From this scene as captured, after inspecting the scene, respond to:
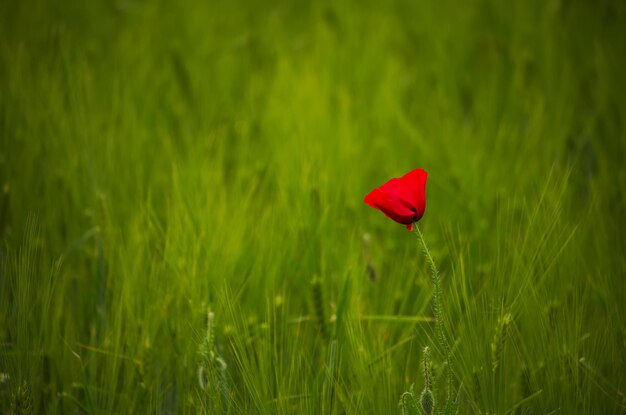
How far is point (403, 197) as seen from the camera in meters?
0.61

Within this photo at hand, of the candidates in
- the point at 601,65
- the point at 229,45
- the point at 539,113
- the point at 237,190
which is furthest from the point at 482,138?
the point at 229,45

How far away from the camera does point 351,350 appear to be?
0.74m

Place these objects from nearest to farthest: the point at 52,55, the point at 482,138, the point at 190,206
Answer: the point at 190,206
the point at 482,138
the point at 52,55

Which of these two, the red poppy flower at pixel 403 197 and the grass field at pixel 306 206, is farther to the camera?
the grass field at pixel 306 206

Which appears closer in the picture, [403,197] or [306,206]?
[403,197]

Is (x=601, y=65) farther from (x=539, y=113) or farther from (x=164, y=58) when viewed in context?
(x=164, y=58)

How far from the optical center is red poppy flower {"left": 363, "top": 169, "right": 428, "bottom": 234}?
608 millimetres

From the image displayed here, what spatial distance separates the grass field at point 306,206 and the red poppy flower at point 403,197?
0.43 feet

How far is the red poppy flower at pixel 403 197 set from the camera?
1.99 ft

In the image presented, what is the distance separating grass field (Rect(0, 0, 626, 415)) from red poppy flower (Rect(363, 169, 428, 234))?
0.13 meters

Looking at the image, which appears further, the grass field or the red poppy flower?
the grass field

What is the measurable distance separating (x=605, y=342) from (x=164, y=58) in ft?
4.28

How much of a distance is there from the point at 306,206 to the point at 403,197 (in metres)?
0.36

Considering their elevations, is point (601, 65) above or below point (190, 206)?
above
